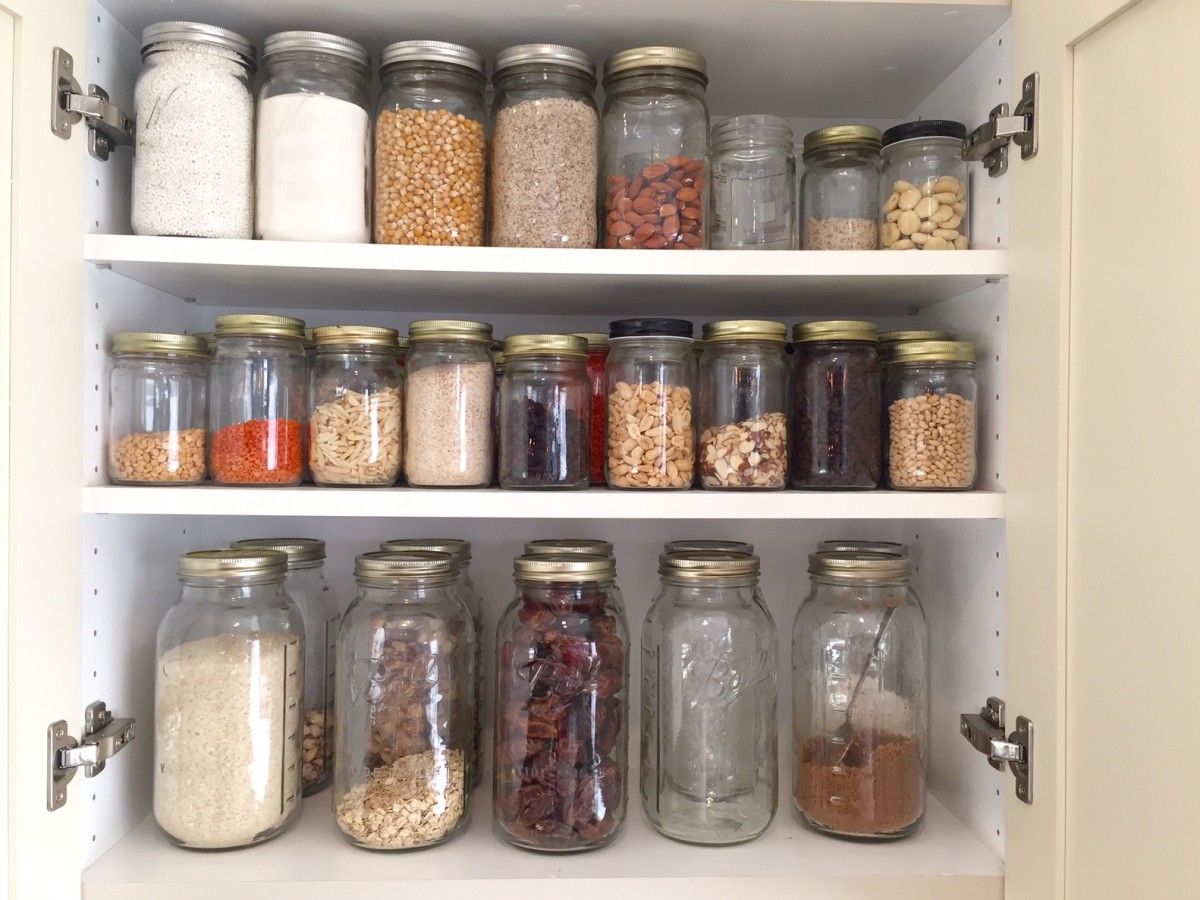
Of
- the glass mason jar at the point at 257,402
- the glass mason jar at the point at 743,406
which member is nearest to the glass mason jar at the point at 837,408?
the glass mason jar at the point at 743,406

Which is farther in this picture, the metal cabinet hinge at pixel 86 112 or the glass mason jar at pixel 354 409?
the glass mason jar at pixel 354 409

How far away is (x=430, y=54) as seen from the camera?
965mm

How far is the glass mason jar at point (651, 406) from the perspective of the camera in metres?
0.96

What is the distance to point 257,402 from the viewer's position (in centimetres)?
99

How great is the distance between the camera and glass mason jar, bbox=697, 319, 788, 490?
0.98m

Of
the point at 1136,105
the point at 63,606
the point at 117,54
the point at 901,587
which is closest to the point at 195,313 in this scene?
the point at 117,54

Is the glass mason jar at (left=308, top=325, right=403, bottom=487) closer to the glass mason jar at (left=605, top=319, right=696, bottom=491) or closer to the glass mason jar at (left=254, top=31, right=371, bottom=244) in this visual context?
the glass mason jar at (left=254, top=31, right=371, bottom=244)

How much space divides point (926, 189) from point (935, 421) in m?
0.27

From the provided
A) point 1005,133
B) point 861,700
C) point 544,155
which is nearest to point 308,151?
point 544,155

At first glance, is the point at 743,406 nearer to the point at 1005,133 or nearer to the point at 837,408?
Result: the point at 837,408

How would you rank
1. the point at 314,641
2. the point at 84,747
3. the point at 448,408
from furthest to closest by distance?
the point at 314,641, the point at 448,408, the point at 84,747

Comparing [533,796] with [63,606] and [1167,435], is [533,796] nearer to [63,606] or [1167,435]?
[63,606]

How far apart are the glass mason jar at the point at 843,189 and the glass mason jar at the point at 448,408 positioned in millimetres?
425

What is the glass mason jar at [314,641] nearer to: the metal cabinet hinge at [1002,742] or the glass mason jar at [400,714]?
the glass mason jar at [400,714]
